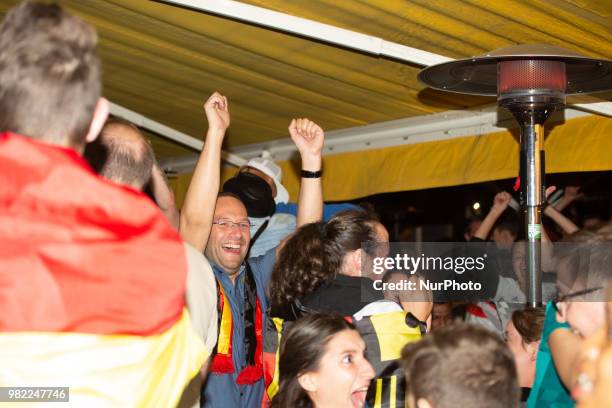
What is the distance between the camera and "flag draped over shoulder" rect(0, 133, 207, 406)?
1425 millimetres

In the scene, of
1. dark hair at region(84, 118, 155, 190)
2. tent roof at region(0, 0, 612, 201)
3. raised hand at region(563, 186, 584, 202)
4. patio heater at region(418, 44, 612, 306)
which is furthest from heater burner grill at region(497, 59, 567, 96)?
raised hand at region(563, 186, 584, 202)

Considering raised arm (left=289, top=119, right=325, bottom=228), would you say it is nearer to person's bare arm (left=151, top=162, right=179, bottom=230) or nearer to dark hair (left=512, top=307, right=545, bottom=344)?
person's bare arm (left=151, top=162, right=179, bottom=230)

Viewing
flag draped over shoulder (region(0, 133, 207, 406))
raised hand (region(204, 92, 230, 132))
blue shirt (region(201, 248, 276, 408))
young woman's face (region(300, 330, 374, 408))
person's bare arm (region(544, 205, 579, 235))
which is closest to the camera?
flag draped over shoulder (region(0, 133, 207, 406))

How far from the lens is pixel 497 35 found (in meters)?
3.44

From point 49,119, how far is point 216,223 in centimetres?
221

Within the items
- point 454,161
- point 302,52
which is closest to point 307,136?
point 302,52

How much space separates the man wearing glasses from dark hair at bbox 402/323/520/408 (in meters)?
1.21

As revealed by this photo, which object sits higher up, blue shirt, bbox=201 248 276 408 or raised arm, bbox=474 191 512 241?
raised arm, bbox=474 191 512 241

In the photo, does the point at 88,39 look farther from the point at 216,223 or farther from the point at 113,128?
the point at 216,223

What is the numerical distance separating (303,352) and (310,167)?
3.49 ft

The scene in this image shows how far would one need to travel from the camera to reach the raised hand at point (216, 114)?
10.2 feet

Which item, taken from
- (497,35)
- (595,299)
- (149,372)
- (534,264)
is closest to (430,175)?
(497,35)

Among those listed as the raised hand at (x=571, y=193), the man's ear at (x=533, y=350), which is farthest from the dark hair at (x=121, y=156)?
the raised hand at (x=571, y=193)

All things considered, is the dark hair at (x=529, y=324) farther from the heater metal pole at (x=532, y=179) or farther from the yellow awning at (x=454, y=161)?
the yellow awning at (x=454, y=161)
